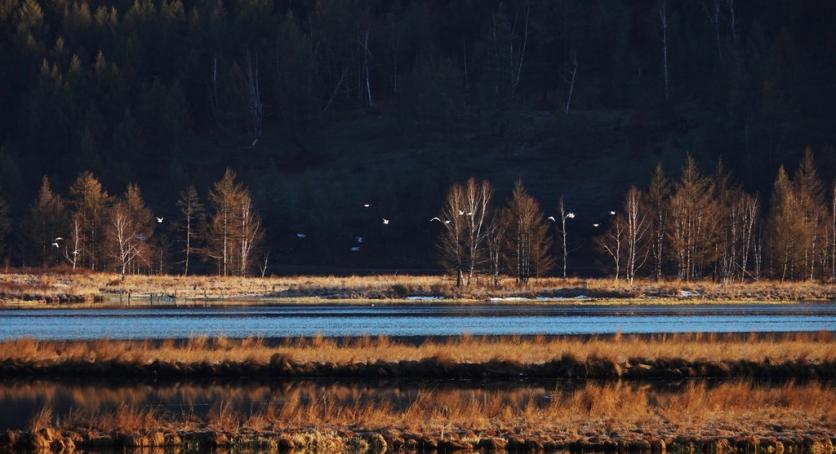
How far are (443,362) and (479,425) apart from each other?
10.8 meters

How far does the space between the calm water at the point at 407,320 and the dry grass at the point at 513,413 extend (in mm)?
18298

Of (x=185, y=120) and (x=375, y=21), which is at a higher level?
(x=375, y=21)

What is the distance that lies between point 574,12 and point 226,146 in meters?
51.6

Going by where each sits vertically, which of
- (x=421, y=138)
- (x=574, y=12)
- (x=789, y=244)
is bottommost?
(x=789, y=244)

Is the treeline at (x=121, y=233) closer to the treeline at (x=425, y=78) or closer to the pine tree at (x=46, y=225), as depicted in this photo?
the pine tree at (x=46, y=225)

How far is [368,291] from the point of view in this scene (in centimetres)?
9762

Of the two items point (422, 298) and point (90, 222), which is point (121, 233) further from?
point (422, 298)

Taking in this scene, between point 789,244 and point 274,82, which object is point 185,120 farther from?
point 789,244

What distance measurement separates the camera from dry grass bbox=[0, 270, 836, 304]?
92.1m

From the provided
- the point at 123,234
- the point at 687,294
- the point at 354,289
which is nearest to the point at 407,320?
the point at 687,294

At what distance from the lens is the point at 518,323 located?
64375mm

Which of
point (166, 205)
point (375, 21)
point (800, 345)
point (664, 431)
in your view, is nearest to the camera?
point (664, 431)

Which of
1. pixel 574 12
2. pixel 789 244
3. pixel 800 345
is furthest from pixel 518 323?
pixel 574 12

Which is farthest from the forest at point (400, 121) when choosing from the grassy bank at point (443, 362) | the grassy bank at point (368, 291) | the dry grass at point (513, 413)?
the dry grass at point (513, 413)
